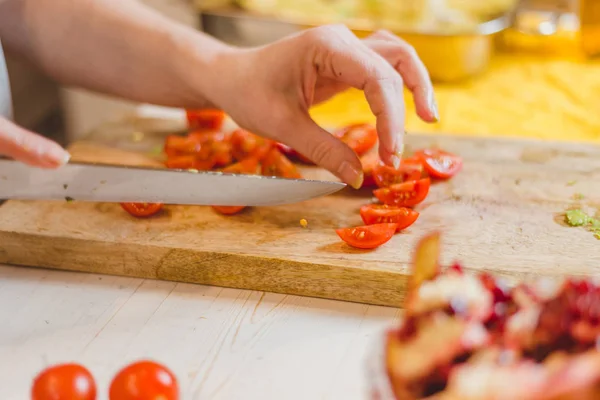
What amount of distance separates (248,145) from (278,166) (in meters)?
0.11

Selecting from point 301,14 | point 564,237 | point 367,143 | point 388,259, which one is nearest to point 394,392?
point 388,259

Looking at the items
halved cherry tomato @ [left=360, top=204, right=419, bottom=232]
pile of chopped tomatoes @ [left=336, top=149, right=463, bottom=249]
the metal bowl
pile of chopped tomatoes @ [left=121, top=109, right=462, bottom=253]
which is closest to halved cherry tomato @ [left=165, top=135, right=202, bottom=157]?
pile of chopped tomatoes @ [left=121, top=109, right=462, bottom=253]

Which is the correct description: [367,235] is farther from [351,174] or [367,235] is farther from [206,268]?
[206,268]

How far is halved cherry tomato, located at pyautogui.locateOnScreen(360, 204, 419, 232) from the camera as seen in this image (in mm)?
1297

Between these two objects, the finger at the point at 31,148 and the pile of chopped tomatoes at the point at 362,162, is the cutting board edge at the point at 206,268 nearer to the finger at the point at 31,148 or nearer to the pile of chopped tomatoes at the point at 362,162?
the pile of chopped tomatoes at the point at 362,162

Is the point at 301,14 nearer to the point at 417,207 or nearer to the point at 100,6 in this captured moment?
the point at 100,6

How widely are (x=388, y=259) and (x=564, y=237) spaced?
1.17 ft

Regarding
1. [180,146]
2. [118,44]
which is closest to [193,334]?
[180,146]

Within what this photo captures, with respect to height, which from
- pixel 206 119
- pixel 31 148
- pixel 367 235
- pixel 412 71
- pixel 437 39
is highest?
pixel 31 148

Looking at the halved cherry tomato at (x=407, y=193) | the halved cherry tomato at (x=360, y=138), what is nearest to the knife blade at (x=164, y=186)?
the halved cherry tomato at (x=407, y=193)

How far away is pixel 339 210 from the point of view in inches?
55.4

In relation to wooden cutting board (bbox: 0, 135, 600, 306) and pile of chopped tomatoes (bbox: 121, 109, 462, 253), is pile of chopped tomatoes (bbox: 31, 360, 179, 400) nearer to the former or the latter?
wooden cutting board (bbox: 0, 135, 600, 306)

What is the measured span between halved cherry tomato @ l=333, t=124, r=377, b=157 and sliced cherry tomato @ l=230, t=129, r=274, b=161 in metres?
0.19

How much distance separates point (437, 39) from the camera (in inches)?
92.3
